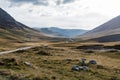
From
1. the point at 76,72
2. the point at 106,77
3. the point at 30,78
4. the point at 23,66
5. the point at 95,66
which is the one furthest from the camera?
the point at 95,66

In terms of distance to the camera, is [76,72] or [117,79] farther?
[76,72]

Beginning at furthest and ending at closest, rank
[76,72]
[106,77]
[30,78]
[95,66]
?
[95,66]
[76,72]
[106,77]
[30,78]

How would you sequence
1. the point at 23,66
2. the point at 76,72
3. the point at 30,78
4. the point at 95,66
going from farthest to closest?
the point at 95,66
the point at 23,66
the point at 76,72
the point at 30,78

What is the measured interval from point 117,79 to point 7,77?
1653 cm

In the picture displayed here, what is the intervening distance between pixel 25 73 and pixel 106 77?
12.8 metres

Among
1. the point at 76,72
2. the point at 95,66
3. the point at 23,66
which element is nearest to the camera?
the point at 76,72

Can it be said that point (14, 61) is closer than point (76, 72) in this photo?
No

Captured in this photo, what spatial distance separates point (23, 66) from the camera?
1825 inches

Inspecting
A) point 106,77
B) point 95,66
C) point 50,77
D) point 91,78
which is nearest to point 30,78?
point 50,77

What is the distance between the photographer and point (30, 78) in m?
37.0

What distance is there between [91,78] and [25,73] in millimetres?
10413

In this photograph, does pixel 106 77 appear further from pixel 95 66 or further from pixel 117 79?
pixel 95 66

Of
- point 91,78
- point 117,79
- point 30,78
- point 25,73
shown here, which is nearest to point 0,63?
point 25,73

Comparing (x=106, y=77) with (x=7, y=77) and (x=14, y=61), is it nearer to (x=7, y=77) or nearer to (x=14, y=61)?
(x=7, y=77)
